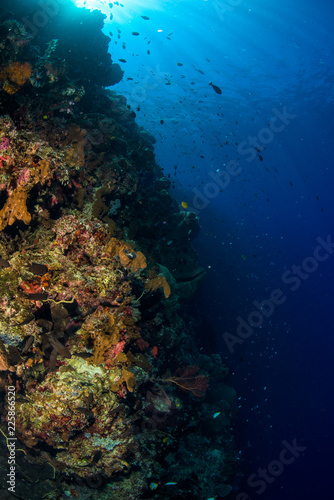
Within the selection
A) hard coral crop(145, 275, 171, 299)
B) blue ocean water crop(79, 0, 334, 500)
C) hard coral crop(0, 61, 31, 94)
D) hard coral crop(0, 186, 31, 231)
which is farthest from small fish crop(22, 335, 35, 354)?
blue ocean water crop(79, 0, 334, 500)

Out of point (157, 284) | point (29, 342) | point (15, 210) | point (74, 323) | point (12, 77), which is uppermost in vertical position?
point (12, 77)

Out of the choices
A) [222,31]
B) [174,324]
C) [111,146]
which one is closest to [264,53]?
[222,31]

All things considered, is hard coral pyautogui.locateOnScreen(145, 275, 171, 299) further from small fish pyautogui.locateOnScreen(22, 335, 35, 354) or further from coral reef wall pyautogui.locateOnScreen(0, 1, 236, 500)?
small fish pyautogui.locateOnScreen(22, 335, 35, 354)

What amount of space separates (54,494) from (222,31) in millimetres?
34549

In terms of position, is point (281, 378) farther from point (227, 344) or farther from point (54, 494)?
point (54, 494)

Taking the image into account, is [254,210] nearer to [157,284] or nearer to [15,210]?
[157,284]

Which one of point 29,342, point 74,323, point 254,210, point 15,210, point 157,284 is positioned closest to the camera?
point 15,210

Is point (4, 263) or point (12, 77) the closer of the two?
point (4, 263)

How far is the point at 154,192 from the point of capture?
10359 mm

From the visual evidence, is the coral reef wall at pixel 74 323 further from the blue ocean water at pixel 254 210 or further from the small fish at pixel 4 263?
the blue ocean water at pixel 254 210

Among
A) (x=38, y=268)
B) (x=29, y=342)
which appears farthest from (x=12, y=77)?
(x=29, y=342)

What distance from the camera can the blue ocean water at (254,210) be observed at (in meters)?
17.0

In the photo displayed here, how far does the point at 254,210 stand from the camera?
894 inches

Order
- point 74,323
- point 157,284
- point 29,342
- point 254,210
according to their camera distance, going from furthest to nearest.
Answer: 1. point 254,210
2. point 157,284
3. point 74,323
4. point 29,342
